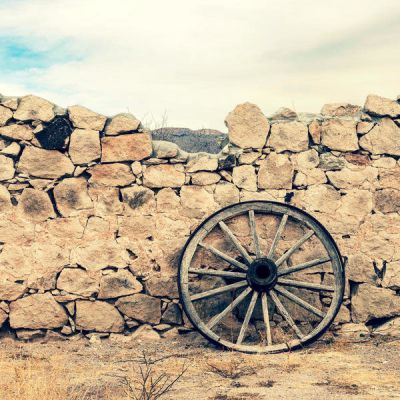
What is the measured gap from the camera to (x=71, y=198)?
6.03m

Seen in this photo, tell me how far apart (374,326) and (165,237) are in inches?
83.1

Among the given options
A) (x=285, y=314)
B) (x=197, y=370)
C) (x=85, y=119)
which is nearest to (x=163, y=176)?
(x=85, y=119)

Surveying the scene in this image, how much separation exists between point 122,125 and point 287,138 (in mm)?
1535

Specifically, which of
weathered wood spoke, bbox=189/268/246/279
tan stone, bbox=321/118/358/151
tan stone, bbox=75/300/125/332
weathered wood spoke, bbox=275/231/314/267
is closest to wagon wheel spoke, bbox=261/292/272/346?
weathered wood spoke, bbox=189/268/246/279

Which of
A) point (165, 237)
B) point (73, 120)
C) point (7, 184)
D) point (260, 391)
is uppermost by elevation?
point (73, 120)

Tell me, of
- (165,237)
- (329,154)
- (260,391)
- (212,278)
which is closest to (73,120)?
(165,237)

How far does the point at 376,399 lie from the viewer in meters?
4.12

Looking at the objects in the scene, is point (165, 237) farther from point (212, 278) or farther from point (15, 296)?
point (15, 296)

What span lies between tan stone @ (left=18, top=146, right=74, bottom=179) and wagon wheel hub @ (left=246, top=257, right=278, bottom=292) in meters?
1.89

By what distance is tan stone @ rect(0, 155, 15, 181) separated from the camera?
19.8 feet

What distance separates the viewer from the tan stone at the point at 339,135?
6.14 metres

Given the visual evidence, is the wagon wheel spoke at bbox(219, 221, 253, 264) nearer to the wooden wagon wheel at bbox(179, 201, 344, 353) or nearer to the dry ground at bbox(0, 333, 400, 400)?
the wooden wagon wheel at bbox(179, 201, 344, 353)

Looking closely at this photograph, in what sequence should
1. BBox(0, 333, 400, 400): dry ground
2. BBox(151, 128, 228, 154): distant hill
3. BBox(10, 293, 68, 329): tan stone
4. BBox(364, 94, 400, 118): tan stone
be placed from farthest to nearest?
BBox(151, 128, 228, 154): distant hill, BBox(364, 94, 400, 118): tan stone, BBox(10, 293, 68, 329): tan stone, BBox(0, 333, 400, 400): dry ground

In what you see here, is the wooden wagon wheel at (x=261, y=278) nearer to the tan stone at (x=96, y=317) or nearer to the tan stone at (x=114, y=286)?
the tan stone at (x=114, y=286)
